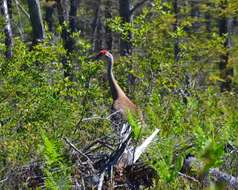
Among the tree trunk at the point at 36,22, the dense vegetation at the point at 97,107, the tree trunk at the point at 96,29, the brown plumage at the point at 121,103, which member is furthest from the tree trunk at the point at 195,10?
the brown plumage at the point at 121,103

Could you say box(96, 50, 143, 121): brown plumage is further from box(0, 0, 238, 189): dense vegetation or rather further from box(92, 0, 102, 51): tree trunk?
box(92, 0, 102, 51): tree trunk

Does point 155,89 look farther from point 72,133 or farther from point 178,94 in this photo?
point 72,133

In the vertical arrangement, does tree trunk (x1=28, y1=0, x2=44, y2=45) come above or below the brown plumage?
above

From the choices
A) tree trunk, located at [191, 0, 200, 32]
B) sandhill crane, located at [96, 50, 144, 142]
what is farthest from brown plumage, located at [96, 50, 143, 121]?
tree trunk, located at [191, 0, 200, 32]

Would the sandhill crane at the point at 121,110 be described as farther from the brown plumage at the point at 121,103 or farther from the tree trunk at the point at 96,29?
the tree trunk at the point at 96,29

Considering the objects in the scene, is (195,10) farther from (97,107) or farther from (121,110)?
(121,110)

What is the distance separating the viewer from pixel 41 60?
36.8ft

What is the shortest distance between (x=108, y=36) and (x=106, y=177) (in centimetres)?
2453

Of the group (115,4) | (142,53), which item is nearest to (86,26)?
(115,4)

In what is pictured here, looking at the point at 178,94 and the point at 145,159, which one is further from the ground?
the point at 145,159

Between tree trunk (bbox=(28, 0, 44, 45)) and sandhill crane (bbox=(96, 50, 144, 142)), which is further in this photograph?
tree trunk (bbox=(28, 0, 44, 45))

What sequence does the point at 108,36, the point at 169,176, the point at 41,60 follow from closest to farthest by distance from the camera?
the point at 169,176 → the point at 41,60 → the point at 108,36

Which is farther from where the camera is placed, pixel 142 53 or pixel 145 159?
pixel 142 53

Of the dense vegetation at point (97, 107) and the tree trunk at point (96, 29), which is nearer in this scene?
the dense vegetation at point (97, 107)
